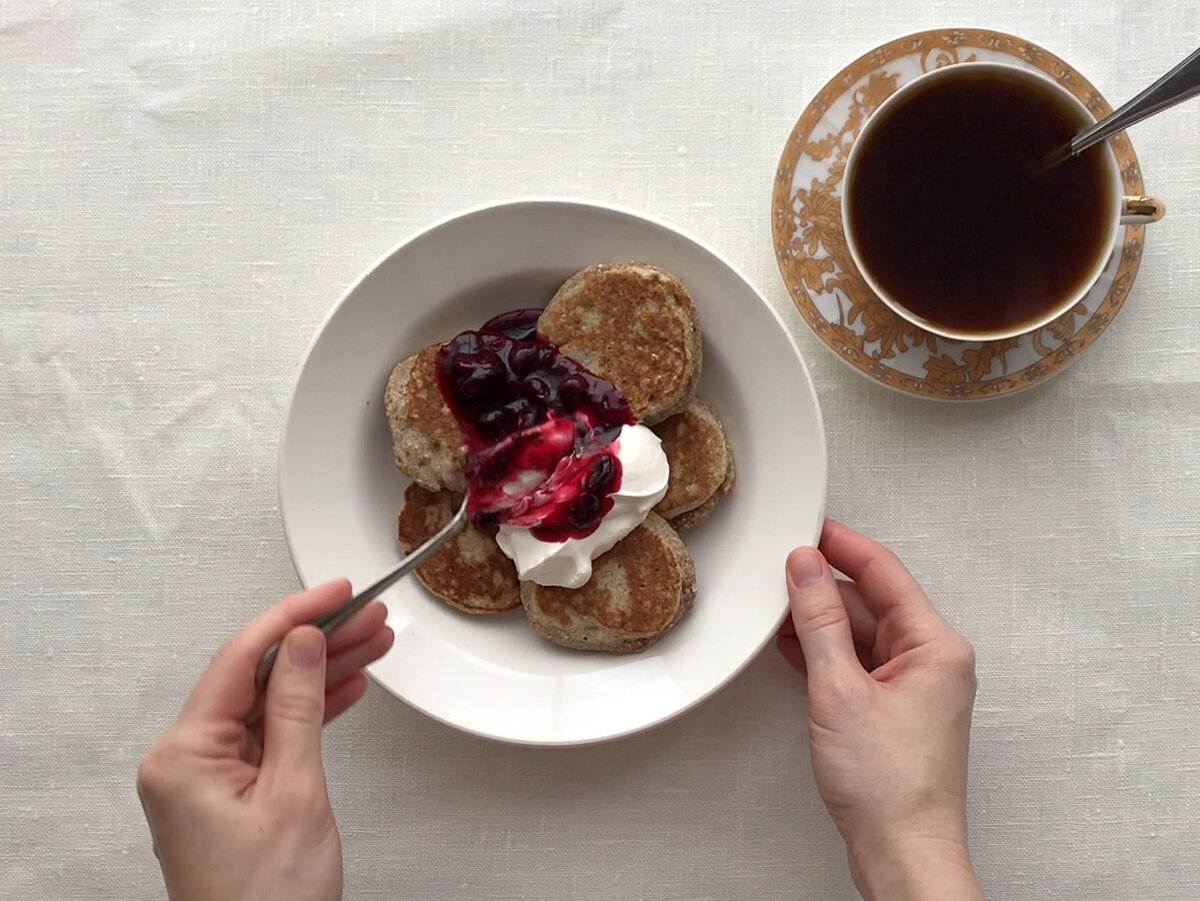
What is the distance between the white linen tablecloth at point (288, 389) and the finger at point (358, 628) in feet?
0.85

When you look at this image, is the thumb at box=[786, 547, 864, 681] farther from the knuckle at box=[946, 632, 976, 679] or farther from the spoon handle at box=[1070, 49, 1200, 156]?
the spoon handle at box=[1070, 49, 1200, 156]

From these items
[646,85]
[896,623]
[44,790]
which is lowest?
[44,790]

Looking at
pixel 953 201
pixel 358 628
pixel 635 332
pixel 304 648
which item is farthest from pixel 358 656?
pixel 953 201

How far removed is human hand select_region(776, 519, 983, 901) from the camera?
1.31m

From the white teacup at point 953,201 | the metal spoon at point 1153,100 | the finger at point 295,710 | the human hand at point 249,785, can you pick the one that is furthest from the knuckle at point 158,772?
the metal spoon at point 1153,100

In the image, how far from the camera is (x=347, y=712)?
1.53 metres

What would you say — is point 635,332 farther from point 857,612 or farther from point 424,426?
point 857,612

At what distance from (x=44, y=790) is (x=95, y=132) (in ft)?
3.17

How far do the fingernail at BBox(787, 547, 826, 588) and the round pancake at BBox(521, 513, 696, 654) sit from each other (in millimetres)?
141

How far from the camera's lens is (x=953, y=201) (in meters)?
1.37

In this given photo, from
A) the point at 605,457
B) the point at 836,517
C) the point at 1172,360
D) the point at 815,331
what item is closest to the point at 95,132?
the point at 605,457

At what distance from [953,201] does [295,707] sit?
1017 mm

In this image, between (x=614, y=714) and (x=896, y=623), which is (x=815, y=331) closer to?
(x=896, y=623)

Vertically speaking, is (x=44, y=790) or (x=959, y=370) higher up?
(x=959, y=370)
